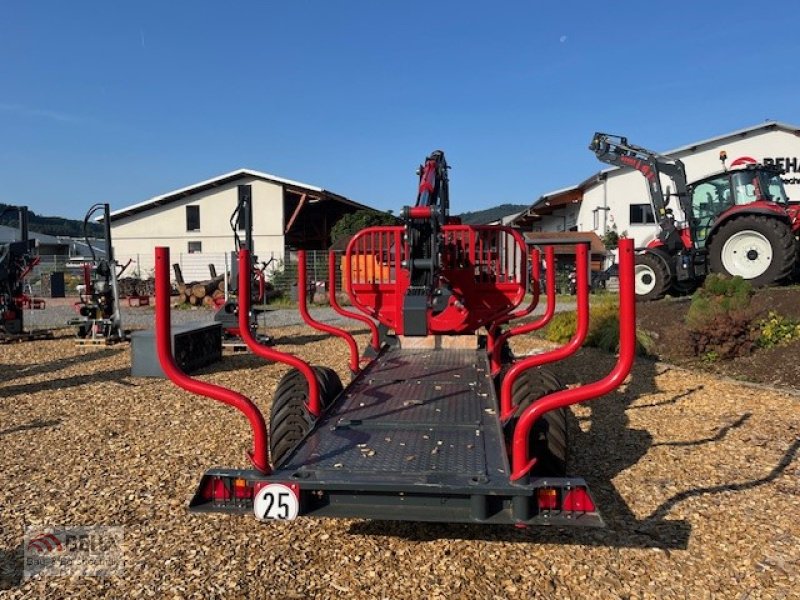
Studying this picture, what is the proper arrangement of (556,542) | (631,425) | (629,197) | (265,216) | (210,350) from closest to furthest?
1. (556,542)
2. (631,425)
3. (210,350)
4. (629,197)
5. (265,216)

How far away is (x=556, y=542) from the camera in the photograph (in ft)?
10.4

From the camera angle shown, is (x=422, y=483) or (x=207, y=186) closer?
(x=422, y=483)

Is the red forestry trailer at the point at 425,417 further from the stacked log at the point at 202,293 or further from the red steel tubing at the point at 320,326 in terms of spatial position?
the stacked log at the point at 202,293

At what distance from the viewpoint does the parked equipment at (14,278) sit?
11.0 meters

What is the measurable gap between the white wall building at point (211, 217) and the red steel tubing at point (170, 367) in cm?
2427

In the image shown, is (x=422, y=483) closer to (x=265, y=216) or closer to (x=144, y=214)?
(x=265, y=216)

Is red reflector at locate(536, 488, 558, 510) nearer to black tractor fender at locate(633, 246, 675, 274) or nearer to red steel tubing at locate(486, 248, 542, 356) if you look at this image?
red steel tubing at locate(486, 248, 542, 356)

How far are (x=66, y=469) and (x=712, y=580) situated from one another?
4.01 m

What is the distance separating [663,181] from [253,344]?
78.8ft

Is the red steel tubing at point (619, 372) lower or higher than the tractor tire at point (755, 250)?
lower

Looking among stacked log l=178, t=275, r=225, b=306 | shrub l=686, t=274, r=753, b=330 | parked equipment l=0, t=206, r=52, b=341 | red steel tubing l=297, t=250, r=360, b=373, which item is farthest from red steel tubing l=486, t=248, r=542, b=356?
stacked log l=178, t=275, r=225, b=306

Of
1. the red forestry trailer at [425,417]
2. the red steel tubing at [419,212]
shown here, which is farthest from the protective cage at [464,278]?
the red steel tubing at [419,212]

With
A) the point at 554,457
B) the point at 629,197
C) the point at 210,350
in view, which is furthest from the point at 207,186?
the point at 554,457

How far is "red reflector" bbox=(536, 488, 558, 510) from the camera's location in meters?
2.60
